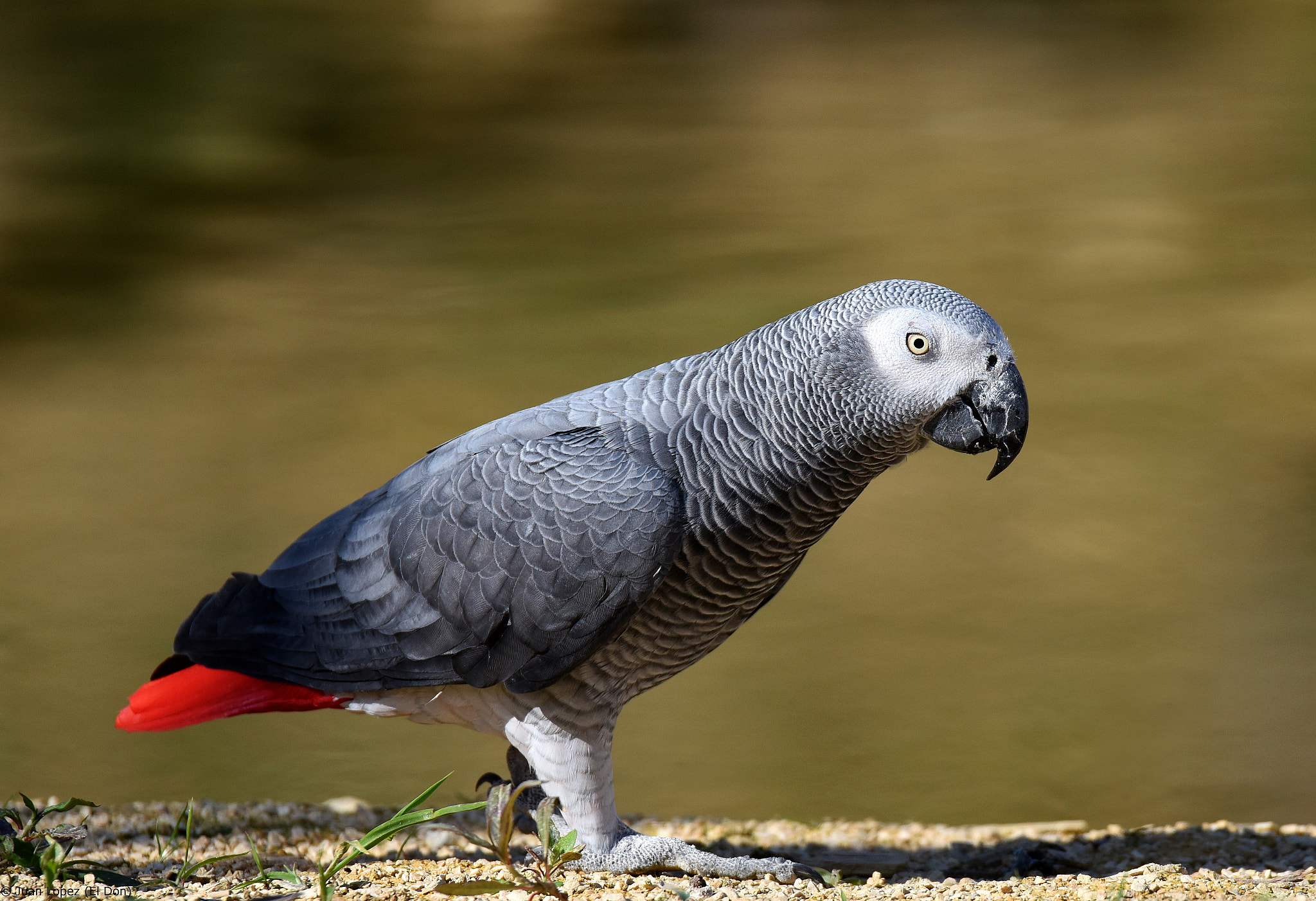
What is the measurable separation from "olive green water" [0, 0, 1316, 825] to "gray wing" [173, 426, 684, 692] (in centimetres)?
92

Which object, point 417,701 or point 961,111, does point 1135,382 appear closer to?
point 961,111

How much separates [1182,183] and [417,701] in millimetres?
3389

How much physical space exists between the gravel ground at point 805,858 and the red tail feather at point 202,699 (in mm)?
129

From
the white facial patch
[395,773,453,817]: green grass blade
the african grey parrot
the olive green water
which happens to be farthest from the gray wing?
the olive green water

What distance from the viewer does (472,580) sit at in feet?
3.98

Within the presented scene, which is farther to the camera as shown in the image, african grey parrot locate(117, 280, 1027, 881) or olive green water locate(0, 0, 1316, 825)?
olive green water locate(0, 0, 1316, 825)

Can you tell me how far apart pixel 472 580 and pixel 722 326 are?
7.19 feet

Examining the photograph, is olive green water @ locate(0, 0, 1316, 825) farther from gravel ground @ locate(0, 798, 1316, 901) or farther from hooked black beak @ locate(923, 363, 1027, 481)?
hooked black beak @ locate(923, 363, 1027, 481)

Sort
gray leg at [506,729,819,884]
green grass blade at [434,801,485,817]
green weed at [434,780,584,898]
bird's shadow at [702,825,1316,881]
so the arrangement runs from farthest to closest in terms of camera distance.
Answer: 1. bird's shadow at [702,825,1316,881]
2. gray leg at [506,729,819,884]
3. green grass blade at [434,801,485,817]
4. green weed at [434,780,584,898]

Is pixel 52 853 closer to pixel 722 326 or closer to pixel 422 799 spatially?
pixel 422 799

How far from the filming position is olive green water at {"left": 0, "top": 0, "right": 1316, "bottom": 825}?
2.26 m

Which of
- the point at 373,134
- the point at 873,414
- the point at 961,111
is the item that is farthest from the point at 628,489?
the point at 961,111

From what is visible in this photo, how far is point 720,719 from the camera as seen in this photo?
2312 mm

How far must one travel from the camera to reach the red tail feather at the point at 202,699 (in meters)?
1.27
